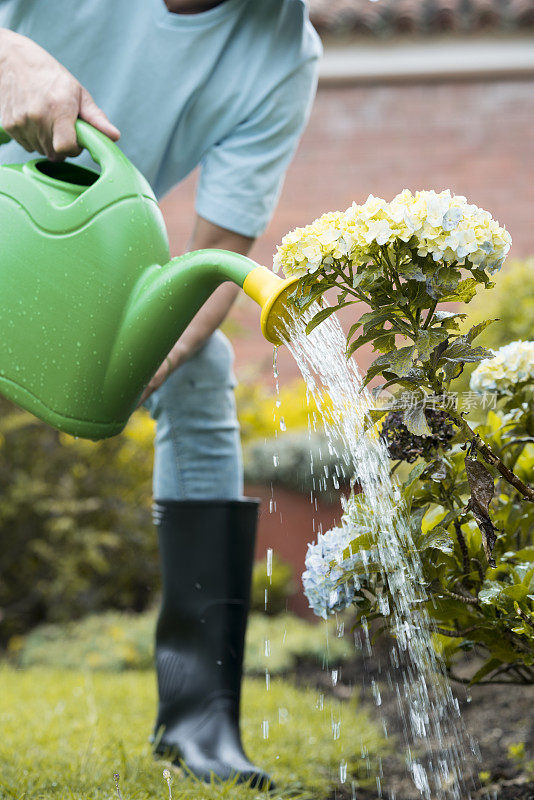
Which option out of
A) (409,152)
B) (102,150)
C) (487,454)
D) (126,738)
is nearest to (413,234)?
(487,454)

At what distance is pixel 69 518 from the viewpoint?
3.48m

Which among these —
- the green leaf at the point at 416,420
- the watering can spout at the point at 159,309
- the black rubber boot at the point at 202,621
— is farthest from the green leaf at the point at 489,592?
the black rubber boot at the point at 202,621

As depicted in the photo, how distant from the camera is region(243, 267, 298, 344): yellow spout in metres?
→ 1.02

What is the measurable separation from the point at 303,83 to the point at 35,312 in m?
0.72

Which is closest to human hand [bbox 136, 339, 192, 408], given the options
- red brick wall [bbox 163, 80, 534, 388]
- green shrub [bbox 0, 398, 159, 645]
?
green shrub [bbox 0, 398, 159, 645]

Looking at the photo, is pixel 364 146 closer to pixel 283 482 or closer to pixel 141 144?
pixel 283 482

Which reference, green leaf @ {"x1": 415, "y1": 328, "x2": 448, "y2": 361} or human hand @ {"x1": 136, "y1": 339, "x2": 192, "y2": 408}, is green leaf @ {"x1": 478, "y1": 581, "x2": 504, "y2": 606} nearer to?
green leaf @ {"x1": 415, "y1": 328, "x2": 448, "y2": 361}

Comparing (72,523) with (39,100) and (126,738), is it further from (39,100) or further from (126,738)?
(39,100)

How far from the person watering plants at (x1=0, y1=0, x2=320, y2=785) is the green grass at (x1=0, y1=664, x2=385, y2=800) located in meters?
0.12

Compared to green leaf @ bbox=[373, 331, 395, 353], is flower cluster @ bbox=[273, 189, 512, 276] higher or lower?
higher

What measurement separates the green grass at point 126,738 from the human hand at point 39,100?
3.17 feet

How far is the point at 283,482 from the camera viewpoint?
401cm

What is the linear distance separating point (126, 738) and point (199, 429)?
0.74 metres

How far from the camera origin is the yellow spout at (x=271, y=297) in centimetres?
102
